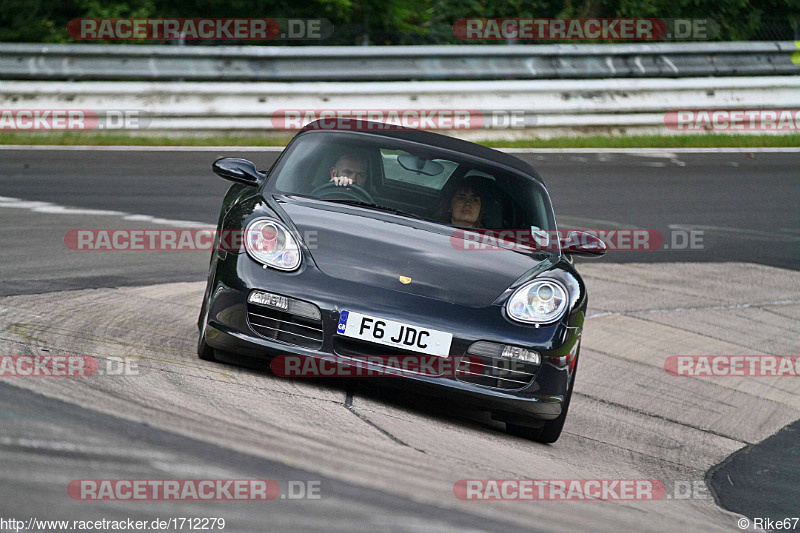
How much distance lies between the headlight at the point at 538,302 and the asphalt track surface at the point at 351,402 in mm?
578

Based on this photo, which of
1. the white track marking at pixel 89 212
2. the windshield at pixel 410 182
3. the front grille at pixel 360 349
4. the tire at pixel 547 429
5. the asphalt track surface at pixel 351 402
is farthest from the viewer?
the white track marking at pixel 89 212

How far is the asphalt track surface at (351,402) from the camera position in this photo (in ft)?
11.1

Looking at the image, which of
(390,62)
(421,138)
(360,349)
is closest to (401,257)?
(360,349)

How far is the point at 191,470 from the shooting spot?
3.35 meters

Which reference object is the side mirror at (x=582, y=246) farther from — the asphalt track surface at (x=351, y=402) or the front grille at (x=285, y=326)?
the front grille at (x=285, y=326)

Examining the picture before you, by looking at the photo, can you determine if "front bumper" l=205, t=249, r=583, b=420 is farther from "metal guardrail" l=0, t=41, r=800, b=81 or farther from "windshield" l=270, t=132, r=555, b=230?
"metal guardrail" l=0, t=41, r=800, b=81

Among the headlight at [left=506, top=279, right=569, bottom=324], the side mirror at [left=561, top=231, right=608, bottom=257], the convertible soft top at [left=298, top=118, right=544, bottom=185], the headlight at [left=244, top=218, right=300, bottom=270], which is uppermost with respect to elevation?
the convertible soft top at [left=298, top=118, right=544, bottom=185]

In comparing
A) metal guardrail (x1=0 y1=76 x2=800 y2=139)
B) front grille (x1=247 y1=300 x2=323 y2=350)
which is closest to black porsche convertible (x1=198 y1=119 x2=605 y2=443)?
front grille (x1=247 y1=300 x2=323 y2=350)

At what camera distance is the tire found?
203 inches

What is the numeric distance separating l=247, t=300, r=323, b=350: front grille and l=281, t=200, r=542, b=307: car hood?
0.83 ft

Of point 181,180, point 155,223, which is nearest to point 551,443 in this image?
point 155,223

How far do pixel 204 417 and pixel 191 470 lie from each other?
0.64 metres

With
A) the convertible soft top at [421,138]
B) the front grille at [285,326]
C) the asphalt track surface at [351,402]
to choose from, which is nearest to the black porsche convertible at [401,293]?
the front grille at [285,326]

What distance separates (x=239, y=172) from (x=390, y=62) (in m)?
9.36
